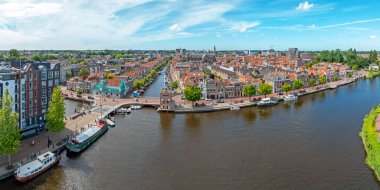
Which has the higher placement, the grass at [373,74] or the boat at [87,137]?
the grass at [373,74]

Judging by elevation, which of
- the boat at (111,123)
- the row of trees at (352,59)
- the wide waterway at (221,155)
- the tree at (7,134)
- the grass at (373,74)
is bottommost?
the wide waterway at (221,155)

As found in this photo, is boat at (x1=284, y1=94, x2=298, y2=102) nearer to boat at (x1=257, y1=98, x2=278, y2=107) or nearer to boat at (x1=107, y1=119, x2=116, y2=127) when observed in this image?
boat at (x1=257, y1=98, x2=278, y2=107)

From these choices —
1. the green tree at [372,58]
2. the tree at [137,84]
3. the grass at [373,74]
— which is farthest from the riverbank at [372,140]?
the green tree at [372,58]

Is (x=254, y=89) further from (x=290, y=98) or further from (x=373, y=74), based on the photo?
(x=373, y=74)

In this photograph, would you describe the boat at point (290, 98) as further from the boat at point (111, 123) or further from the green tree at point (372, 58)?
the green tree at point (372, 58)

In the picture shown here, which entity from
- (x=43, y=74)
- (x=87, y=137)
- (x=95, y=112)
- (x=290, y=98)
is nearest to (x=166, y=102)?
(x=95, y=112)

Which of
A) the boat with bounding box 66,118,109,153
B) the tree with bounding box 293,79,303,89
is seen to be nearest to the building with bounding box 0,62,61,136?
the boat with bounding box 66,118,109,153
